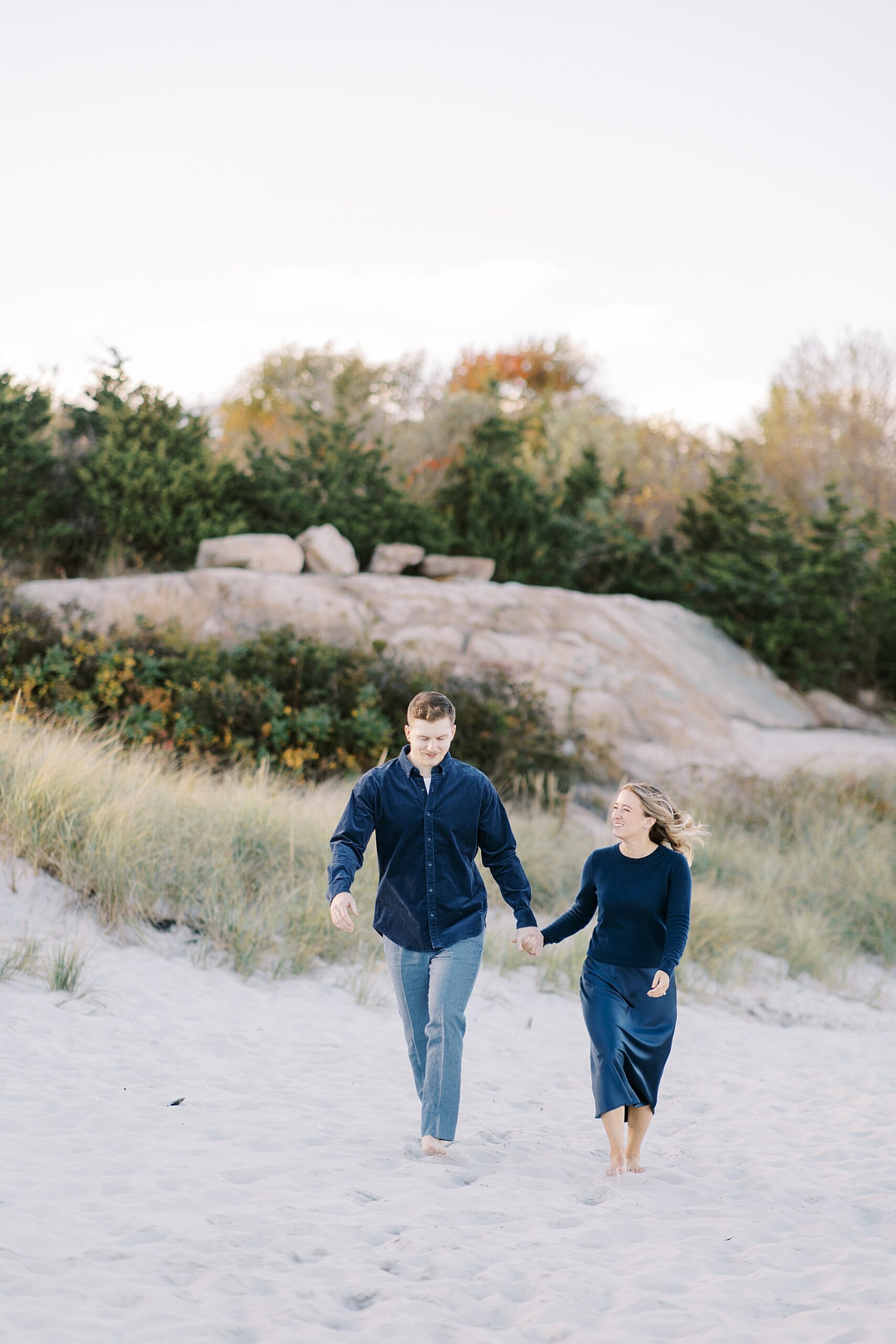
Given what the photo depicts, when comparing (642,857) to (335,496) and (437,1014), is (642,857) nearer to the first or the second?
(437,1014)

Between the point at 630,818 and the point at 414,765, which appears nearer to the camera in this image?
the point at 630,818

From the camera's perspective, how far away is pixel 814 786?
10.5 meters

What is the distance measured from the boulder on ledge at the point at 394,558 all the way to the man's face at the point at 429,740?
931 cm

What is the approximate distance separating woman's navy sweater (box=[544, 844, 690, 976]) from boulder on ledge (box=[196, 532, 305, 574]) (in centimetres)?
860

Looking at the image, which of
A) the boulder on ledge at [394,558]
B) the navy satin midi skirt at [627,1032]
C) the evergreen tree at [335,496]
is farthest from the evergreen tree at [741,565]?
the navy satin midi skirt at [627,1032]

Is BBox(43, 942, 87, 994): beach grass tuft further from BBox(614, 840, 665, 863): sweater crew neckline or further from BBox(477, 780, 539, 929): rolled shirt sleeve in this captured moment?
BBox(614, 840, 665, 863): sweater crew neckline

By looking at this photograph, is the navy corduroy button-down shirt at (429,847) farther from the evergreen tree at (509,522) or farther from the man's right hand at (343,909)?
the evergreen tree at (509,522)

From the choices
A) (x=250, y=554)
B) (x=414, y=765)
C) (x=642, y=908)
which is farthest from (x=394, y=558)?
(x=642, y=908)

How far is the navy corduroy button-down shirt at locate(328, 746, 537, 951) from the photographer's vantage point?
12.0 feet

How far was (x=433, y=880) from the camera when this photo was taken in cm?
365

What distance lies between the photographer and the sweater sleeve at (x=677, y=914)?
3.58 m

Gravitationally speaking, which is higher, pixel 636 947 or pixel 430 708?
pixel 430 708

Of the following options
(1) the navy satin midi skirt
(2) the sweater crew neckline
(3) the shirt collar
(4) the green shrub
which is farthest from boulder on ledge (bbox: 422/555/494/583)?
(1) the navy satin midi skirt

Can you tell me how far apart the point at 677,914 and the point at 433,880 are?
81 centimetres
